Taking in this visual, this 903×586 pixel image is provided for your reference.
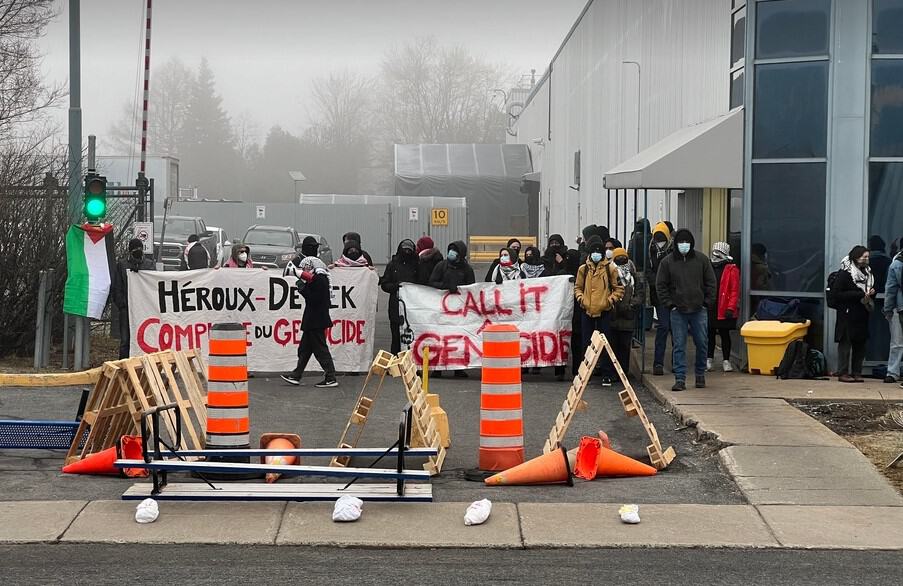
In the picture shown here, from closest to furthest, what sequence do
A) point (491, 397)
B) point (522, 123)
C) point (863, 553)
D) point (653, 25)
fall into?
1. point (863, 553)
2. point (491, 397)
3. point (653, 25)
4. point (522, 123)

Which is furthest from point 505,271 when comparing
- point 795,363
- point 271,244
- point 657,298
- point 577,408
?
point 271,244

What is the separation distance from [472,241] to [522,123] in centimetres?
1992

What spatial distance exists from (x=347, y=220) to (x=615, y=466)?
42.8 meters

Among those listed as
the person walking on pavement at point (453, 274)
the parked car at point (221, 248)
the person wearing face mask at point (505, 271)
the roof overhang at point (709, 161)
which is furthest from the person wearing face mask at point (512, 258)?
the parked car at point (221, 248)

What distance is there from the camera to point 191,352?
10.7 m

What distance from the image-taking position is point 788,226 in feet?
51.5

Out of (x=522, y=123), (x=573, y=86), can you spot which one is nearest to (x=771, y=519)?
(x=573, y=86)

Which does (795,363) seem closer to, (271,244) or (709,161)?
(709,161)

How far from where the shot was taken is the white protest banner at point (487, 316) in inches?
633

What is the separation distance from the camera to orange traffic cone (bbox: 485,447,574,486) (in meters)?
9.16

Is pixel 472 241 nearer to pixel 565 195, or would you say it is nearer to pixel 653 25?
pixel 565 195

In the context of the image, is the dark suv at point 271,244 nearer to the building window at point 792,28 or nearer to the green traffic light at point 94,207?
the green traffic light at point 94,207

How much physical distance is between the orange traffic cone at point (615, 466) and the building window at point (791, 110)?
732 centimetres

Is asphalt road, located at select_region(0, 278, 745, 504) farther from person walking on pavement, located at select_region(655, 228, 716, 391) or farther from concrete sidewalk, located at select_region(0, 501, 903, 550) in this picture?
person walking on pavement, located at select_region(655, 228, 716, 391)
